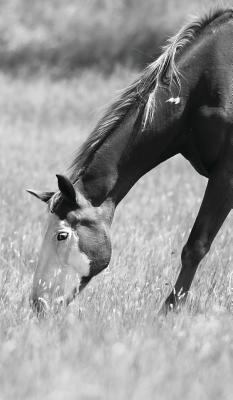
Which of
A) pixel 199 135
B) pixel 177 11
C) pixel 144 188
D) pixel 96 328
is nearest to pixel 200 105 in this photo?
pixel 199 135

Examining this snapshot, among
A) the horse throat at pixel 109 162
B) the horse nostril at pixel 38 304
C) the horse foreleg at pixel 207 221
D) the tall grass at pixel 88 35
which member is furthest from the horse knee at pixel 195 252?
the tall grass at pixel 88 35

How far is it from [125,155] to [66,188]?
1.78 ft

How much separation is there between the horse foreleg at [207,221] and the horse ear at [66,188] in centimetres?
88

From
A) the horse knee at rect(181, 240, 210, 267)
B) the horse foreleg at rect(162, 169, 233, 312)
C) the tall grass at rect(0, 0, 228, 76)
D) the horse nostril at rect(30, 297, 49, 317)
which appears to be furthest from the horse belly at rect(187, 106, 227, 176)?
the tall grass at rect(0, 0, 228, 76)

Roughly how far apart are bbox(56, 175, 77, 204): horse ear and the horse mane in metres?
0.21

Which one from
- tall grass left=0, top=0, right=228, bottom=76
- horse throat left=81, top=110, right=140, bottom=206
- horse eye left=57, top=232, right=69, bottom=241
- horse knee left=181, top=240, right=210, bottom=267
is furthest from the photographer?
tall grass left=0, top=0, right=228, bottom=76

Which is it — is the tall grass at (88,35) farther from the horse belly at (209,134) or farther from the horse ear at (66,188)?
the horse ear at (66,188)

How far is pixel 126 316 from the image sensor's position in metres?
4.59

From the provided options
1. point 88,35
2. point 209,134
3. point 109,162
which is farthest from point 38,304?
point 88,35

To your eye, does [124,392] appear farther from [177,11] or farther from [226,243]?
[177,11]

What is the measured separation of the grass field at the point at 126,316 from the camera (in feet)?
11.2

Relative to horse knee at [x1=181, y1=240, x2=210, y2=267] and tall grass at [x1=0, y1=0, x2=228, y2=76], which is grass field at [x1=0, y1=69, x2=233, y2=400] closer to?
horse knee at [x1=181, y1=240, x2=210, y2=267]

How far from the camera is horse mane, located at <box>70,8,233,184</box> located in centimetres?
526

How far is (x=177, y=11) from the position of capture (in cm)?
2042
